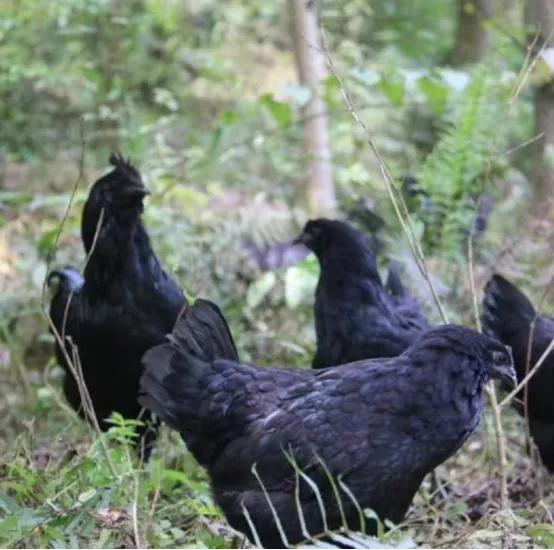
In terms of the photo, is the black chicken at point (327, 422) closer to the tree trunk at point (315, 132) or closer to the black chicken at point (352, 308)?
the black chicken at point (352, 308)

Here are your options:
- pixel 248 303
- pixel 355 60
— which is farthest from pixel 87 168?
pixel 248 303

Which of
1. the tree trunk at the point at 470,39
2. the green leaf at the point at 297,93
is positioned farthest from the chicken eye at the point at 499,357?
the tree trunk at the point at 470,39

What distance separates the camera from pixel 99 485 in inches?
158

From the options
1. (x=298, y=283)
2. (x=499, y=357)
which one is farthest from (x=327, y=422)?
(x=298, y=283)

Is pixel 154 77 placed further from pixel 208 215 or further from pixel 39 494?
pixel 39 494

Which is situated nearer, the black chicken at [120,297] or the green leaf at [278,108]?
the black chicken at [120,297]

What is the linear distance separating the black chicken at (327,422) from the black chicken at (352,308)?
1015 millimetres

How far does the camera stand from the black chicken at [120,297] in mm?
5289

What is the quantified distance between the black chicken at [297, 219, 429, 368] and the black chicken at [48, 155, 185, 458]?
0.80 meters

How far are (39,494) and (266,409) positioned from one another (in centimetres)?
95

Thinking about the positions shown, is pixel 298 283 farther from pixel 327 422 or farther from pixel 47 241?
pixel 327 422

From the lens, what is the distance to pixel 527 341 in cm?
537

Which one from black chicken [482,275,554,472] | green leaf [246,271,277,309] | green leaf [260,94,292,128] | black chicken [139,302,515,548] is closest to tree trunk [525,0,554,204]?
black chicken [482,275,554,472]

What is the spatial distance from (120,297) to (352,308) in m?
1.22
